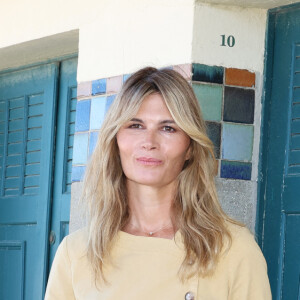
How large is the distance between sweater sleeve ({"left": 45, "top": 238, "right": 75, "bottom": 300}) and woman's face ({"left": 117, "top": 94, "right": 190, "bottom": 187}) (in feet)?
1.29

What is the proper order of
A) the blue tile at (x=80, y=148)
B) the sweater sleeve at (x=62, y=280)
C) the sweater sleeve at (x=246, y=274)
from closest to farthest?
the sweater sleeve at (x=246, y=274) < the sweater sleeve at (x=62, y=280) < the blue tile at (x=80, y=148)

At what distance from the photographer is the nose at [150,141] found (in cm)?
324

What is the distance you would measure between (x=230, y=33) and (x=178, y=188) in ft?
4.09

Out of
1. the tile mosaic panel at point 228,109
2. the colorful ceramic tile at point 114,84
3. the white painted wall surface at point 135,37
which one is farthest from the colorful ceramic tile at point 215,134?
the colorful ceramic tile at point 114,84

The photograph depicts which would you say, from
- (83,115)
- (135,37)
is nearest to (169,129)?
(135,37)

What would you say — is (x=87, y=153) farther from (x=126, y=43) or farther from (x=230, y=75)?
(x=230, y=75)

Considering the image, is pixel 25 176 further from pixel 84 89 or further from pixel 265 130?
pixel 265 130

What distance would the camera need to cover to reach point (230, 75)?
436cm

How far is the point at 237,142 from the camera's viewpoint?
14.2 ft

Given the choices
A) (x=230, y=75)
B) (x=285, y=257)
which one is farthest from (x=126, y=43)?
(x=285, y=257)

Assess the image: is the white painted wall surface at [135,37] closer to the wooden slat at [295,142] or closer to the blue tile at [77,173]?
the blue tile at [77,173]

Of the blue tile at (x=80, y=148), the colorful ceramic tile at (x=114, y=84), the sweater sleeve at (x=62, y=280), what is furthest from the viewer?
the blue tile at (x=80, y=148)

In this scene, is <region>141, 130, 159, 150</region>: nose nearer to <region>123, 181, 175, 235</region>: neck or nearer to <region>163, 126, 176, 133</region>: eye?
<region>163, 126, 176, 133</region>: eye

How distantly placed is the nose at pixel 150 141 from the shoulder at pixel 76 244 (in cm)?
44
